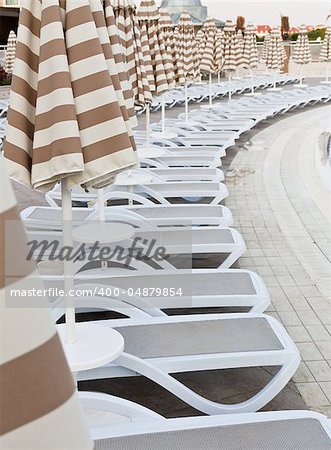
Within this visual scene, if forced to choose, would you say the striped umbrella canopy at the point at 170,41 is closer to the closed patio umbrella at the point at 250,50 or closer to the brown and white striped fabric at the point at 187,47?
the brown and white striped fabric at the point at 187,47

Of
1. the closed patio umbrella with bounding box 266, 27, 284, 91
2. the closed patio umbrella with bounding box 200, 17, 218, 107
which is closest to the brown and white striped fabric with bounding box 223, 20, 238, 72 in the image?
the closed patio umbrella with bounding box 200, 17, 218, 107

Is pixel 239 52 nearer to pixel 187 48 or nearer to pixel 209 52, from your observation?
pixel 209 52

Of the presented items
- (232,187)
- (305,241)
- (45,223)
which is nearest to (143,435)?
(45,223)

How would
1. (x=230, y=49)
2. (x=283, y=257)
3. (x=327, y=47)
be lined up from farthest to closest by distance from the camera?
(x=327, y=47) → (x=230, y=49) → (x=283, y=257)

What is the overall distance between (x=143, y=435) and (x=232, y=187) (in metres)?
6.44

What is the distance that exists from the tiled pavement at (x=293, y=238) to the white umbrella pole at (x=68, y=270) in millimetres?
1417

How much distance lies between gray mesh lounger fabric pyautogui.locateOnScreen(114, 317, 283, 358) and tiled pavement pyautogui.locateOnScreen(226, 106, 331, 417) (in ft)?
1.52

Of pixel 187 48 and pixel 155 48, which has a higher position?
pixel 155 48

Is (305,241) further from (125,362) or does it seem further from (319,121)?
(319,121)

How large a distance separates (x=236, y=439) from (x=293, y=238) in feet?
13.7

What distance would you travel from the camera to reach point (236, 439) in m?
2.50

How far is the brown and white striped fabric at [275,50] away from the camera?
22203 mm

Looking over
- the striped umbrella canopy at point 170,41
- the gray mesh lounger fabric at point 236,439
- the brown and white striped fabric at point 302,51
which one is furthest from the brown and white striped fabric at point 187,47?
the brown and white striped fabric at point 302,51

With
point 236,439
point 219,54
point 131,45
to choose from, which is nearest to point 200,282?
point 236,439
